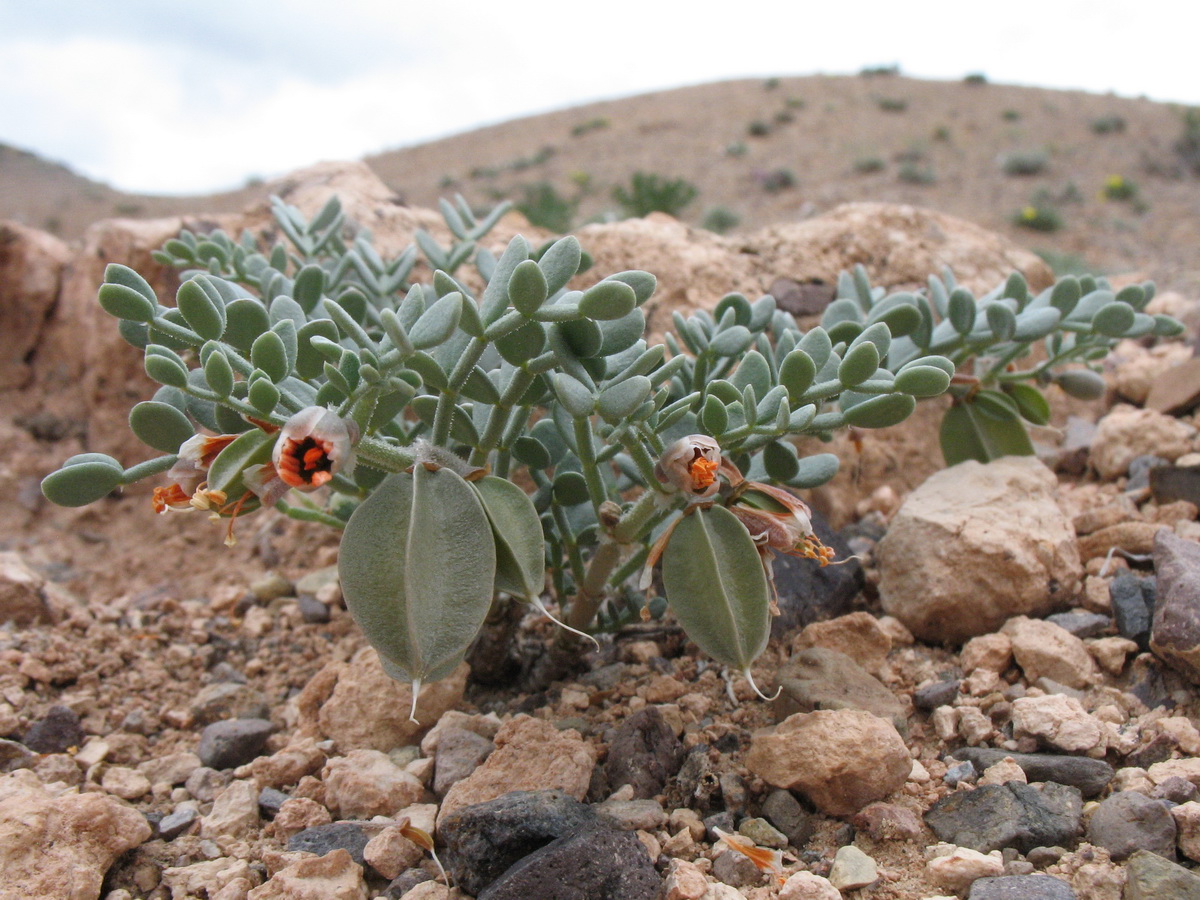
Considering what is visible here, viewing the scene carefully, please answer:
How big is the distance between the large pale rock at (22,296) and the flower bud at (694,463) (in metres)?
3.67

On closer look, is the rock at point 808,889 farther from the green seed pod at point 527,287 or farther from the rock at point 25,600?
the rock at point 25,600

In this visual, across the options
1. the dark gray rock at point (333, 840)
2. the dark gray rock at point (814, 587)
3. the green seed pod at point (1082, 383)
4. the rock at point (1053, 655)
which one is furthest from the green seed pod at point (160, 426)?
the green seed pod at point (1082, 383)

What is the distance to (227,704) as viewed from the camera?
2.16m

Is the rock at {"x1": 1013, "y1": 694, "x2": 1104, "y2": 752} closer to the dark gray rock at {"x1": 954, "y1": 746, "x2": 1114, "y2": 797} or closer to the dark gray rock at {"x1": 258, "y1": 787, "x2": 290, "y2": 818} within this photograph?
the dark gray rock at {"x1": 954, "y1": 746, "x2": 1114, "y2": 797}

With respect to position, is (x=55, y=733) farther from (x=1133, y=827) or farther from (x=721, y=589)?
(x=1133, y=827)

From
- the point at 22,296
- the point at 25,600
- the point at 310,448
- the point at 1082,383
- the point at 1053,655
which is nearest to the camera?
the point at 310,448

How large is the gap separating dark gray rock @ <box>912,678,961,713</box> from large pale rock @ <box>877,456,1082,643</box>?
251 mm

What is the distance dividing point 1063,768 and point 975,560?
0.62 meters

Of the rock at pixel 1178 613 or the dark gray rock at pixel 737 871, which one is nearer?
the dark gray rock at pixel 737 871

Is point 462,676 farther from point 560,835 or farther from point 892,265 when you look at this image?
point 892,265

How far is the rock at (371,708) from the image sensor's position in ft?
6.23

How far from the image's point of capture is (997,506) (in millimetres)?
2229

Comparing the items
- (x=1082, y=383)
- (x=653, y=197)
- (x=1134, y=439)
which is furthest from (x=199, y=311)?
(x=653, y=197)

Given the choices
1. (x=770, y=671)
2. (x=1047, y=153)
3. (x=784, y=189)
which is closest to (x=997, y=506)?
(x=770, y=671)
